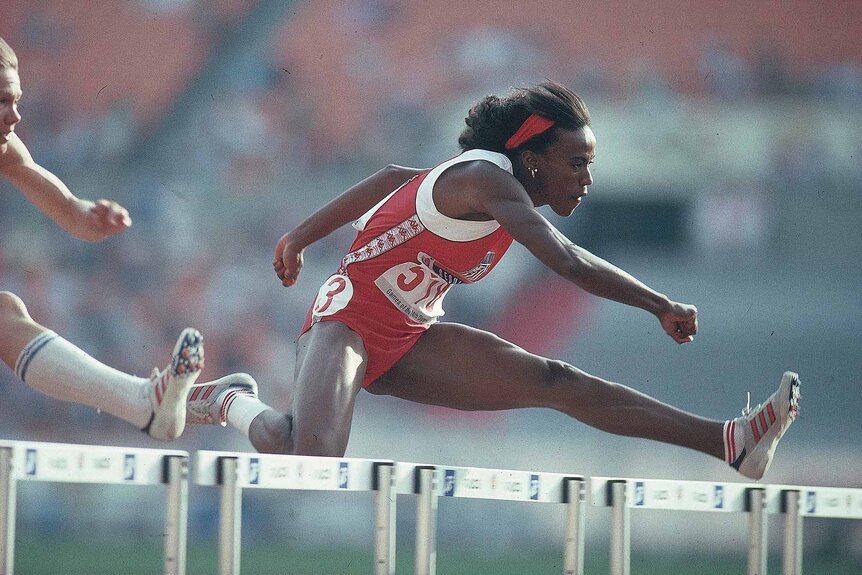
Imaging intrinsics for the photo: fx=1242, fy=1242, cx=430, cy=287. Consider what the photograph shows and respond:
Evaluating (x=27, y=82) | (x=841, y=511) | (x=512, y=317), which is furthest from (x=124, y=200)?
(x=841, y=511)

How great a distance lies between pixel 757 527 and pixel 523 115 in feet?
4.28

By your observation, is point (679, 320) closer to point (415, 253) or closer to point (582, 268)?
point (582, 268)

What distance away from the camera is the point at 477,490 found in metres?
2.85

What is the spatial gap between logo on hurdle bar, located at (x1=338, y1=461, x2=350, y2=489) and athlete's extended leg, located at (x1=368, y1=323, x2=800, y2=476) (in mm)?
1021

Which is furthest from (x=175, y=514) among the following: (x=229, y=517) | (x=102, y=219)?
(x=102, y=219)

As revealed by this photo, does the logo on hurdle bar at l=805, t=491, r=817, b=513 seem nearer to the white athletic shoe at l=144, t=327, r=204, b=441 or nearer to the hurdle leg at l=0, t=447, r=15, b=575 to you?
the white athletic shoe at l=144, t=327, r=204, b=441

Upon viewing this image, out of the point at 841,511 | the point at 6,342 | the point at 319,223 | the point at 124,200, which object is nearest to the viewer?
the point at 6,342

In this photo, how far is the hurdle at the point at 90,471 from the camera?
217 cm

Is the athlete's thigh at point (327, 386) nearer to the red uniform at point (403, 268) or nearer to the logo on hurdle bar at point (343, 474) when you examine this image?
the red uniform at point (403, 268)

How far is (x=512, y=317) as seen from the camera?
5949 millimetres

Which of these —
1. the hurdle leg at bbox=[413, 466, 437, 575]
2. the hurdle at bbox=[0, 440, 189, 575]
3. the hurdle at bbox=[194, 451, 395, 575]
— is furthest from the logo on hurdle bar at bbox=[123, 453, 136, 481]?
the hurdle leg at bbox=[413, 466, 437, 575]

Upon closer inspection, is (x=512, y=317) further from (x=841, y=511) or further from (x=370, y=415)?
(x=841, y=511)

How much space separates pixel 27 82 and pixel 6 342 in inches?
130

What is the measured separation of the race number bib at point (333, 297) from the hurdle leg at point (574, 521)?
0.89 metres
